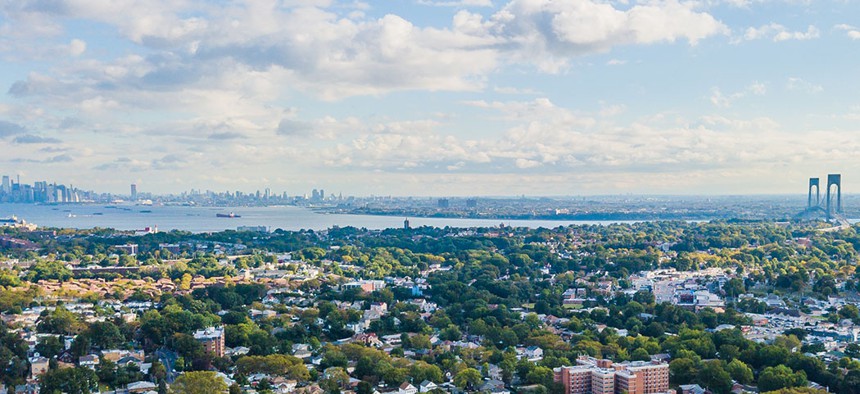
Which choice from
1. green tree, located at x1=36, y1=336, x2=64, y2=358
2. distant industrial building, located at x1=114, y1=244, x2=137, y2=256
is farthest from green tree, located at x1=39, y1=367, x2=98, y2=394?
distant industrial building, located at x1=114, y1=244, x2=137, y2=256

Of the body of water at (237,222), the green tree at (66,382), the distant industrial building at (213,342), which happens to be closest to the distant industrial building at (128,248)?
the body of water at (237,222)

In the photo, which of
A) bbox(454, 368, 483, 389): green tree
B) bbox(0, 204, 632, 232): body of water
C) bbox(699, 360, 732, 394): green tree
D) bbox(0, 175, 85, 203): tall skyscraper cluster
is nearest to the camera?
bbox(699, 360, 732, 394): green tree

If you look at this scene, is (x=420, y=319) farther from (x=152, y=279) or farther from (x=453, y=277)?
(x=152, y=279)

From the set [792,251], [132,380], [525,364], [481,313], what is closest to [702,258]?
[792,251]

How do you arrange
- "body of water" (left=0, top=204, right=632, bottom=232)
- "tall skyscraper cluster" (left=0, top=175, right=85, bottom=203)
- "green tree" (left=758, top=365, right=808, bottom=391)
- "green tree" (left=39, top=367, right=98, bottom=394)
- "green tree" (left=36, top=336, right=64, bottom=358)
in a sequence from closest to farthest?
"green tree" (left=39, top=367, right=98, bottom=394)
"green tree" (left=758, top=365, right=808, bottom=391)
"green tree" (left=36, top=336, right=64, bottom=358)
"body of water" (left=0, top=204, right=632, bottom=232)
"tall skyscraper cluster" (left=0, top=175, right=85, bottom=203)

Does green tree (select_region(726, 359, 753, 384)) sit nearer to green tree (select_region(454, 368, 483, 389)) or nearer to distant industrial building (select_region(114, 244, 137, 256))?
green tree (select_region(454, 368, 483, 389))

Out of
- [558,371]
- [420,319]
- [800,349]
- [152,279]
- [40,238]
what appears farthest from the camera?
[40,238]

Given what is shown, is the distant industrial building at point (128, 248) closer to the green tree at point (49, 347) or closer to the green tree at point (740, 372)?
the green tree at point (49, 347)

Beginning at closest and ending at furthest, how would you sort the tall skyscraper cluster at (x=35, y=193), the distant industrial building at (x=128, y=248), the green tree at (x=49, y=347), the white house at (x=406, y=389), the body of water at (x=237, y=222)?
the white house at (x=406, y=389), the green tree at (x=49, y=347), the distant industrial building at (x=128, y=248), the body of water at (x=237, y=222), the tall skyscraper cluster at (x=35, y=193)
